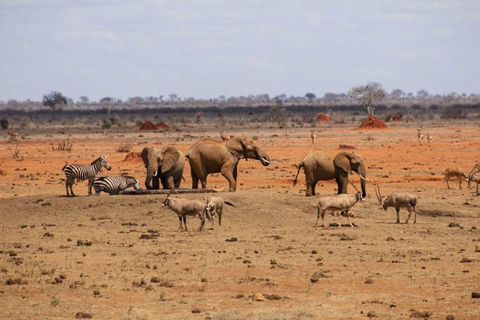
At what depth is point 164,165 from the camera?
2572 centimetres

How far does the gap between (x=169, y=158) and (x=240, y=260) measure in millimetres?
8501

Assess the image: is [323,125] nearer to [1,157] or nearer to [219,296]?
[1,157]

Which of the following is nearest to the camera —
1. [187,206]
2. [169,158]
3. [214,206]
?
[187,206]

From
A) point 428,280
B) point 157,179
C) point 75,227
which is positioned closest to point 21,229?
point 75,227

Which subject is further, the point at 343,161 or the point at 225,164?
the point at 225,164

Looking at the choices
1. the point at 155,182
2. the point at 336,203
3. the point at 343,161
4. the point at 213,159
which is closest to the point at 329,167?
the point at 343,161

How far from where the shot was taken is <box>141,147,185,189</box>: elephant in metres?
25.5

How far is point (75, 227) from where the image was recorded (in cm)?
2208

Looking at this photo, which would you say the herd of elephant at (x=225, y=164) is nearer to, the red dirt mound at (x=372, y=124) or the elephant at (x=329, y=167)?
the elephant at (x=329, y=167)

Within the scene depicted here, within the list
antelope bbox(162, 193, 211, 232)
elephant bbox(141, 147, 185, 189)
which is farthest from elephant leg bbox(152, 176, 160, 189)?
antelope bbox(162, 193, 211, 232)

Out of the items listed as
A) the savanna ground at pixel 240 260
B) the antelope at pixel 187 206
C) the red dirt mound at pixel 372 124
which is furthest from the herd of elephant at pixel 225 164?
the red dirt mound at pixel 372 124

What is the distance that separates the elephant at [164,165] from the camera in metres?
25.5

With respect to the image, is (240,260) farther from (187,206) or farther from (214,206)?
(214,206)

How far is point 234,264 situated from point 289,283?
72.2 inches
